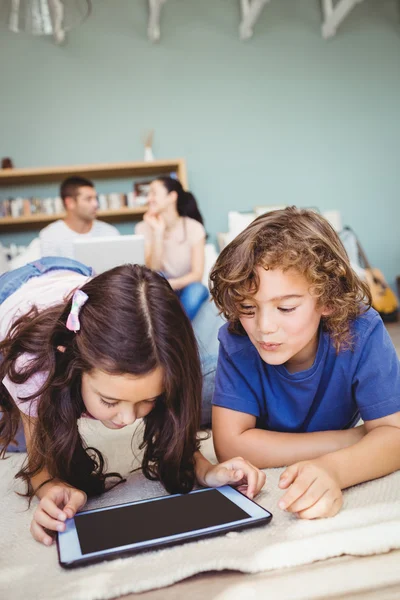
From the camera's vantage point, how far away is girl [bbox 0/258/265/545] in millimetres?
874

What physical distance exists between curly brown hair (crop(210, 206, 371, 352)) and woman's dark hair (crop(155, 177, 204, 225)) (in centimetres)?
219

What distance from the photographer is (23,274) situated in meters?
1.50

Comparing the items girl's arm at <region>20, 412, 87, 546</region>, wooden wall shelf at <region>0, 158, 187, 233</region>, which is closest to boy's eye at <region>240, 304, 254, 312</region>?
girl's arm at <region>20, 412, 87, 546</region>

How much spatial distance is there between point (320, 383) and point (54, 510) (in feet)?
1.73

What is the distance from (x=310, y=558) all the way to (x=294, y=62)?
171 inches

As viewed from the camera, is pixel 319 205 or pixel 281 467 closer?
pixel 281 467

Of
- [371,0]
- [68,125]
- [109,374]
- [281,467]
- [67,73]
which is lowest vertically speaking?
[281,467]

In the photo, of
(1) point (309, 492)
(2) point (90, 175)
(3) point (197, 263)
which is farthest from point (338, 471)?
(2) point (90, 175)

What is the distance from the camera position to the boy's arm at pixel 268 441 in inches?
40.5

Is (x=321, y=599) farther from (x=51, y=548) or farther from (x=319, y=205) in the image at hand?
(x=319, y=205)

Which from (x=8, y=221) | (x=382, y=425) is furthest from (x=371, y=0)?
(x=382, y=425)

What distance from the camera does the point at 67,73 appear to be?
13.5 feet

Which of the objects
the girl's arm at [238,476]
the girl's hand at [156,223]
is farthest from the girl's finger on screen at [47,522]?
the girl's hand at [156,223]

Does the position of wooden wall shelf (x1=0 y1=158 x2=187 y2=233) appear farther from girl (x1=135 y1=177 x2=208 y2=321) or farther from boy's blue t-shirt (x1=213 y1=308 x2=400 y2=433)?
boy's blue t-shirt (x1=213 y1=308 x2=400 y2=433)
